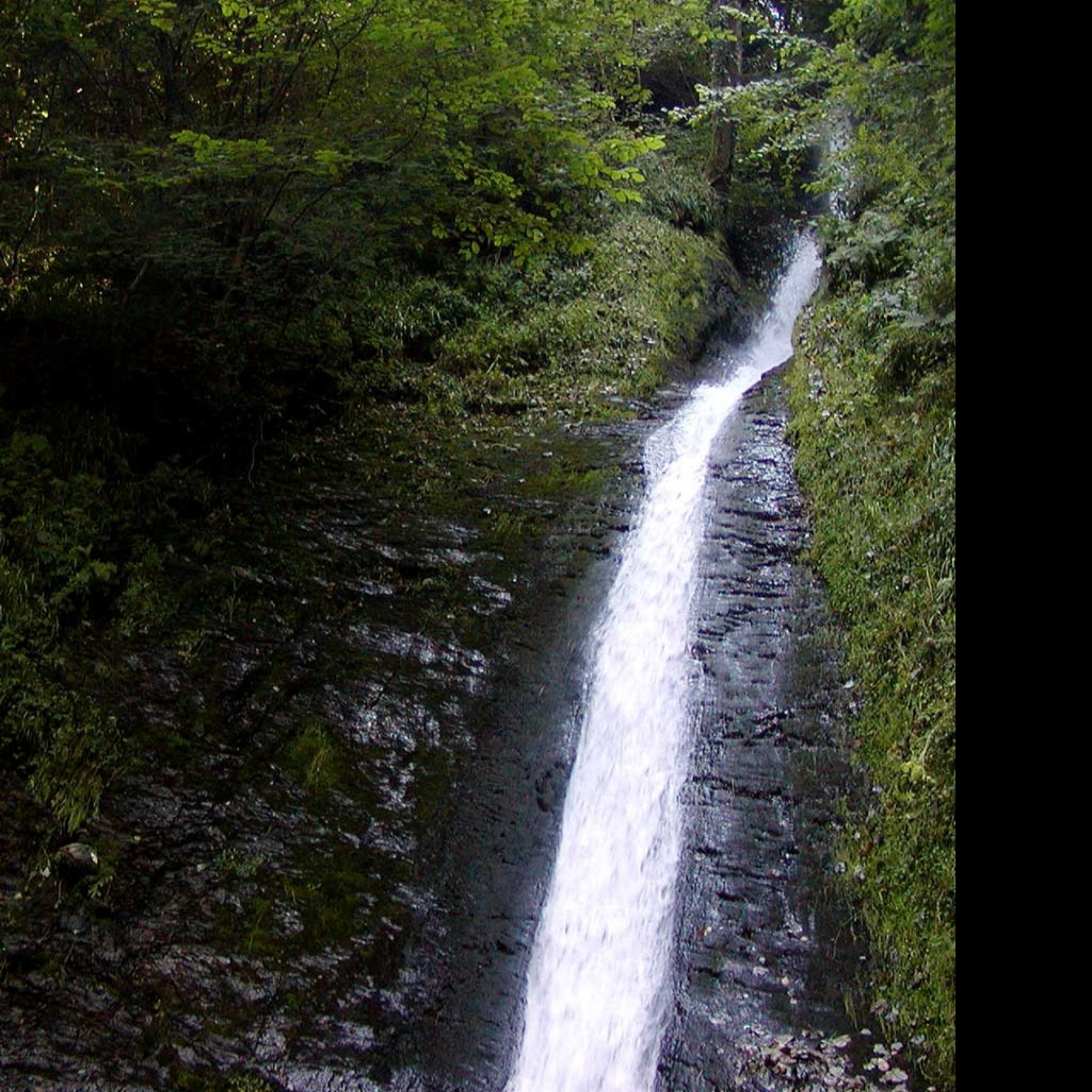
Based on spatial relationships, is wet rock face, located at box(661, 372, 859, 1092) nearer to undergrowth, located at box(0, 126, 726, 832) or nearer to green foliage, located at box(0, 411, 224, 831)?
undergrowth, located at box(0, 126, 726, 832)

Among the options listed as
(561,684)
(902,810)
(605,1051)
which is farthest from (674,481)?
(605,1051)

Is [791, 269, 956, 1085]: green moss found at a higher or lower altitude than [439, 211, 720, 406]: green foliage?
lower

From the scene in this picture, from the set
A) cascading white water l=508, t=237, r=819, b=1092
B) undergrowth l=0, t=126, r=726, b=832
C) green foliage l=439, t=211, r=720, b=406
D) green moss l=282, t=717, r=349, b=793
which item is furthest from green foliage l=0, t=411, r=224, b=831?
green foliage l=439, t=211, r=720, b=406

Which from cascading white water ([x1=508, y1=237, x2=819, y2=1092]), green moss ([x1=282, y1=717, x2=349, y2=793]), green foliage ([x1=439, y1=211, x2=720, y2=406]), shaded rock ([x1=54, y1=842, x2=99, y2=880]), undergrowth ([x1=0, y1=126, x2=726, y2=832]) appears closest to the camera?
shaded rock ([x1=54, y1=842, x2=99, y2=880])

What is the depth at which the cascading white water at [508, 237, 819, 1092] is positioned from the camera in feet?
17.8

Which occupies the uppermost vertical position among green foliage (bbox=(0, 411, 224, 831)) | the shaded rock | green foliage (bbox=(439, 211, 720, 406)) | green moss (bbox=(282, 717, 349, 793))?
green foliage (bbox=(439, 211, 720, 406))

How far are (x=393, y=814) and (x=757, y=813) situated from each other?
2.76 meters

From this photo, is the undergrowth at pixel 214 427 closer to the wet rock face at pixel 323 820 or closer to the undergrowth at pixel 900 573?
the wet rock face at pixel 323 820

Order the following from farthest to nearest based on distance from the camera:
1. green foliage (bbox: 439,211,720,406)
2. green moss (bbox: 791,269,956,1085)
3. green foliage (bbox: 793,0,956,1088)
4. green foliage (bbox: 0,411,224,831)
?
green foliage (bbox: 439,211,720,406) → green foliage (bbox: 0,411,224,831) → green moss (bbox: 791,269,956,1085) → green foliage (bbox: 793,0,956,1088)

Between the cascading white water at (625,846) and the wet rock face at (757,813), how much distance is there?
17cm

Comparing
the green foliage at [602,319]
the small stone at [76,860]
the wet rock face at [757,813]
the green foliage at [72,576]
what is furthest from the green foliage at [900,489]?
the green foliage at [72,576]

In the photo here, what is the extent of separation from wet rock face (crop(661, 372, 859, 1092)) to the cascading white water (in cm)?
17

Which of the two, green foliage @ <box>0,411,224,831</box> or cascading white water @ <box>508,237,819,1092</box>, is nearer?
cascading white water @ <box>508,237,819,1092</box>

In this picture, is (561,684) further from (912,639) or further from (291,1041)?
(291,1041)
